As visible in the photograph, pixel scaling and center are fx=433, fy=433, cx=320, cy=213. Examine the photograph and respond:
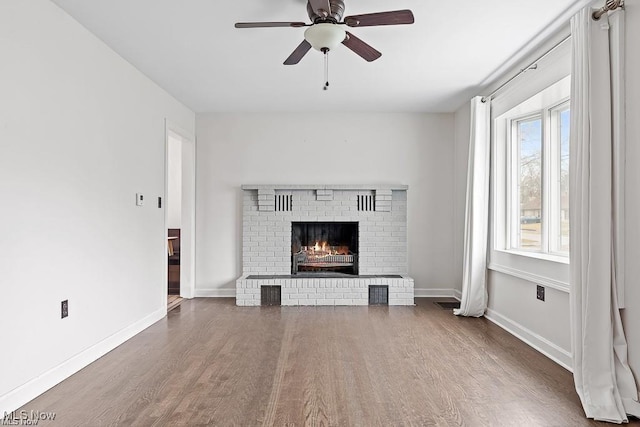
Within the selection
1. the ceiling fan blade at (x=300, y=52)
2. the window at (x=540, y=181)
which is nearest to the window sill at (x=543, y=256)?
the window at (x=540, y=181)

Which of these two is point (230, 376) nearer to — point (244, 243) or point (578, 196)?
point (578, 196)

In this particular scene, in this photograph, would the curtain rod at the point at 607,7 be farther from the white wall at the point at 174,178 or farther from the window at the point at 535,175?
the white wall at the point at 174,178

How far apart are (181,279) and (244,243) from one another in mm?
956

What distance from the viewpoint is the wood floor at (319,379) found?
231 centimetres

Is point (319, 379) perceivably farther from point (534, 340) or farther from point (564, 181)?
point (564, 181)

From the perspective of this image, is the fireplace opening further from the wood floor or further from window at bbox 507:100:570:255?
window at bbox 507:100:570:255

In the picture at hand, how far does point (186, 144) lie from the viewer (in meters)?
5.59

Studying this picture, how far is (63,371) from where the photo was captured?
2838 mm

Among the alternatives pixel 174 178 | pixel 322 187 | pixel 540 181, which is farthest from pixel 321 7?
pixel 174 178

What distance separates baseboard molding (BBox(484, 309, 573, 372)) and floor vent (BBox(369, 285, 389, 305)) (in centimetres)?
122

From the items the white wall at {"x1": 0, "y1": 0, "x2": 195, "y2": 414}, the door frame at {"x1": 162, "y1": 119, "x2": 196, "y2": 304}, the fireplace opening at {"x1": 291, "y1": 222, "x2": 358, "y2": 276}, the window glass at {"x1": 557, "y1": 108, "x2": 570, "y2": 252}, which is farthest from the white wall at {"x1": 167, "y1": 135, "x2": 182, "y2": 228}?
the window glass at {"x1": 557, "y1": 108, "x2": 570, "y2": 252}

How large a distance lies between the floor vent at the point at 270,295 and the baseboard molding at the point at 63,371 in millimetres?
1463

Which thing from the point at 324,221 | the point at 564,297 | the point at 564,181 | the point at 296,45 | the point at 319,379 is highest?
the point at 296,45

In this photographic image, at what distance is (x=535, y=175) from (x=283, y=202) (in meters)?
2.95
